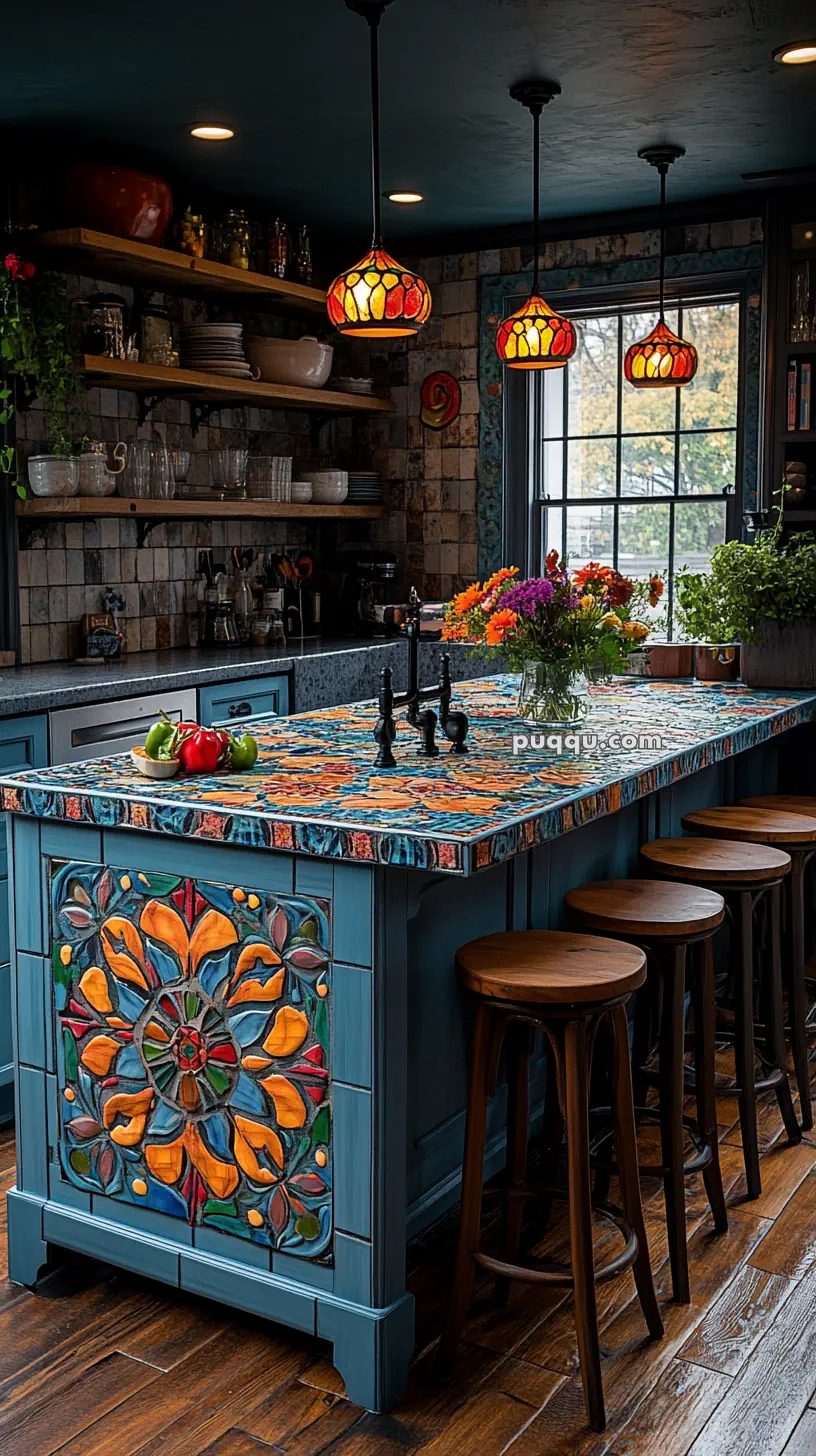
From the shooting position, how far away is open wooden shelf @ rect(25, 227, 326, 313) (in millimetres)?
4438

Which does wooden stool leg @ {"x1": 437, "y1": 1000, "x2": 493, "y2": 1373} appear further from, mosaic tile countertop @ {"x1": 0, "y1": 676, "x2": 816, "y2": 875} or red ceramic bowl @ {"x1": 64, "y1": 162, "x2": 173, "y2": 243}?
red ceramic bowl @ {"x1": 64, "y1": 162, "x2": 173, "y2": 243}

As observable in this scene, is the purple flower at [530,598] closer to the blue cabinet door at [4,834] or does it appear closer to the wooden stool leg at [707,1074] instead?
the wooden stool leg at [707,1074]

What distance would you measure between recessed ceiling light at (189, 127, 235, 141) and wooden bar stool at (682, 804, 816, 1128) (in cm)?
261

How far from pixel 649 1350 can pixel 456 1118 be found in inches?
23.4

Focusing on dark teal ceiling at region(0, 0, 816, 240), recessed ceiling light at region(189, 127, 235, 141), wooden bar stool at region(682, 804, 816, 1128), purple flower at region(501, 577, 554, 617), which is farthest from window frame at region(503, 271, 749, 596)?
purple flower at region(501, 577, 554, 617)

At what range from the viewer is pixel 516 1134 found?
268 cm

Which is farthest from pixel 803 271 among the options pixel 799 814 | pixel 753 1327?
pixel 753 1327

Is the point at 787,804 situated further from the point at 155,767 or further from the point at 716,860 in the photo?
the point at 155,767

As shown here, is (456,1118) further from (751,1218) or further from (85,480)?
(85,480)

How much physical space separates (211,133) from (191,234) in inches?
27.9

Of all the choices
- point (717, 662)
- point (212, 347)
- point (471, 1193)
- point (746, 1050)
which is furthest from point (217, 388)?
point (471, 1193)

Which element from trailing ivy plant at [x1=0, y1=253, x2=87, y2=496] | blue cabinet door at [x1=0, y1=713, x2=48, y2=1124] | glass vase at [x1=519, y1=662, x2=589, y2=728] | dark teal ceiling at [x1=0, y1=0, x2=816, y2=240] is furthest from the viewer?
trailing ivy plant at [x1=0, y1=253, x2=87, y2=496]

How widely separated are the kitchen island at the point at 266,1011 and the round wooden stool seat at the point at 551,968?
147 mm
